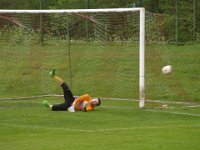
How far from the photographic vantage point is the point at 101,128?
16047mm

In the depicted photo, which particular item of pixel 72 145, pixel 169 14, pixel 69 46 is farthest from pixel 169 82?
pixel 72 145

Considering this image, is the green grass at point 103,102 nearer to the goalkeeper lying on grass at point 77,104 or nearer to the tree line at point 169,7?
the goalkeeper lying on grass at point 77,104

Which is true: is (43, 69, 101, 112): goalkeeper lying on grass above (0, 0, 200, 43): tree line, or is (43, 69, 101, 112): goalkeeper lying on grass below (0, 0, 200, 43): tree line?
below

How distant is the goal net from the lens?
903 inches

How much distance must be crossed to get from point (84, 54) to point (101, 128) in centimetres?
1131

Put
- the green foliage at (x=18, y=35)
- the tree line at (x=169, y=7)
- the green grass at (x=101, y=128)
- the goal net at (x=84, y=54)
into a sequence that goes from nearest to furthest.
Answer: the green grass at (x=101, y=128) < the goal net at (x=84, y=54) < the green foliage at (x=18, y=35) < the tree line at (x=169, y=7)

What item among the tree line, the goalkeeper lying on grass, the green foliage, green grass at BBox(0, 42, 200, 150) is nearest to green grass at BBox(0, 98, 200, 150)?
green grass at BBox(0, 42, 200, 150)

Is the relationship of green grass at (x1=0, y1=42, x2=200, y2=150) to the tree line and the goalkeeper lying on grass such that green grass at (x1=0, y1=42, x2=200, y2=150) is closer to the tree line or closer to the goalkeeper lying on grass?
the goalkeeper lying on grass

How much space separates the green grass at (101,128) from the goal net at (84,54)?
7.62ft

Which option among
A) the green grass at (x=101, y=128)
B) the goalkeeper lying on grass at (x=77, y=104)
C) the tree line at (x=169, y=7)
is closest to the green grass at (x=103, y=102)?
the green grass at (x=101, y=128)

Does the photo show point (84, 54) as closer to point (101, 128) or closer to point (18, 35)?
point (18, 35)

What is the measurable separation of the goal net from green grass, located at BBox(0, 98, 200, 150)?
2.32 m

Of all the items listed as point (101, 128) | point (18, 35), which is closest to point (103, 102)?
point (18, 35)

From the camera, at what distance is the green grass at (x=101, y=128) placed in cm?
1336
